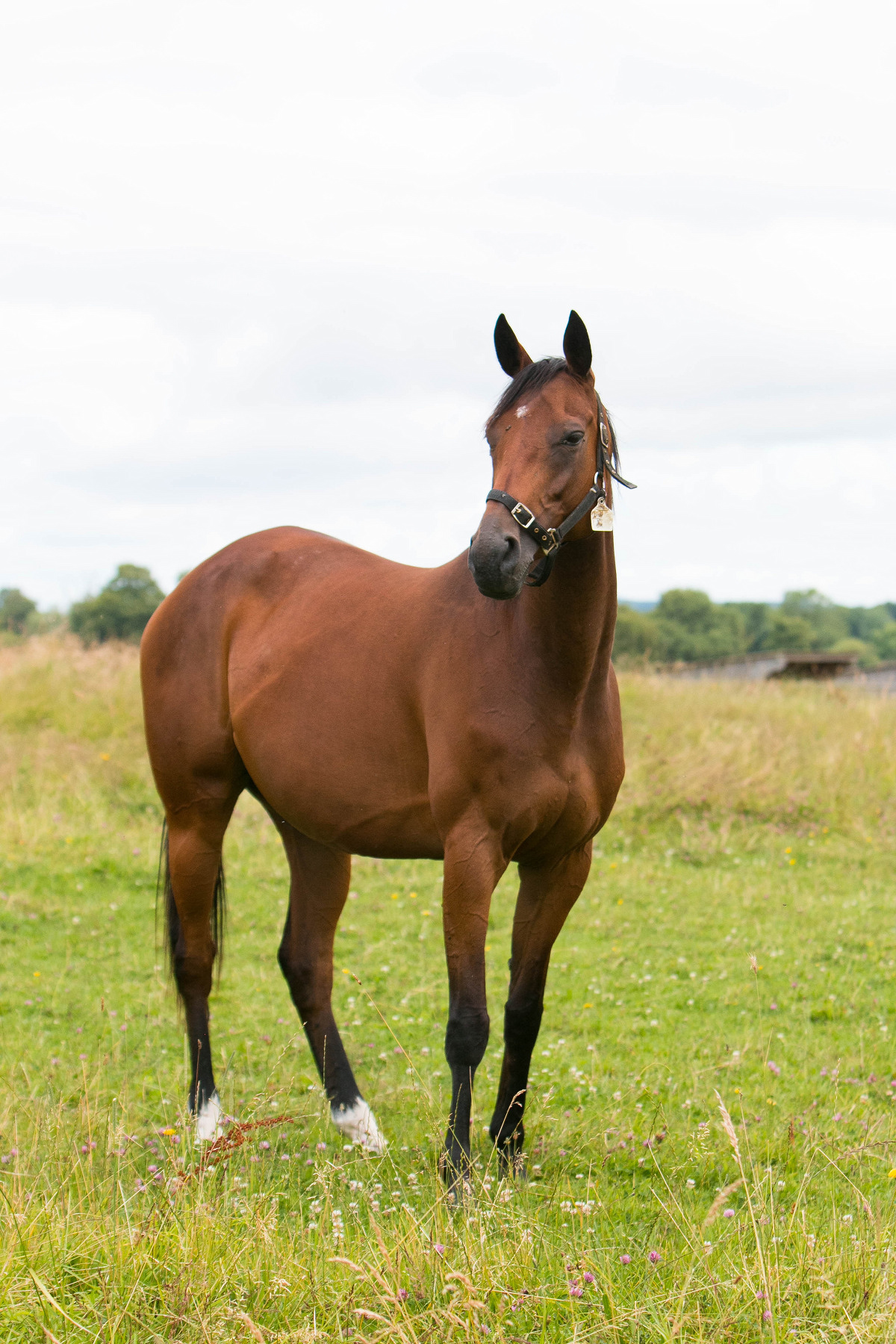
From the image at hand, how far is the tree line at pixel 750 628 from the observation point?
38.9 m

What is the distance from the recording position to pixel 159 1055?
5332 mm

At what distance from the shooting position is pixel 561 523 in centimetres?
331

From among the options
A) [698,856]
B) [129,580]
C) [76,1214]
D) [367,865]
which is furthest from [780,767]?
[129,580]

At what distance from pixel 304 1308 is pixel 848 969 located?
15.7ft

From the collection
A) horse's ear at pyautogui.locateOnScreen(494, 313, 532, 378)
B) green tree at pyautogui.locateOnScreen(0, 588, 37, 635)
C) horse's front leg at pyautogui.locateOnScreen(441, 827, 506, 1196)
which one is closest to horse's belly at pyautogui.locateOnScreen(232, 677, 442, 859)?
horse's front leg at pyautogui.locateOnScreen(441, 827, 506, 1196)

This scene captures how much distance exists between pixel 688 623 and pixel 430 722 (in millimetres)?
41236

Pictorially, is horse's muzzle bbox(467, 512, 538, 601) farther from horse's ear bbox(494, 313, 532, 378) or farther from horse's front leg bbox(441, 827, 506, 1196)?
horse's front leg bbox(441, 827, 506, 1196)

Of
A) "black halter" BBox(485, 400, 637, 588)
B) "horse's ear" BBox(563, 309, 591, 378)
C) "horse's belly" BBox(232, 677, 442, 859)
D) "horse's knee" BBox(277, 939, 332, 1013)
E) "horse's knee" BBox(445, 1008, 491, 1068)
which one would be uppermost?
"horse's ear" BBox(563, 309, 591, 378)

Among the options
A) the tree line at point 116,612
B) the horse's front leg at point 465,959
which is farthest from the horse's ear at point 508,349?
the tree line at point 116,612

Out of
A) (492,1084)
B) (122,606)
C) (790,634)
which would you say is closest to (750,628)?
(790,634)

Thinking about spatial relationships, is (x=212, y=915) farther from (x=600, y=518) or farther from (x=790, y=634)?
(x=790, y=634)

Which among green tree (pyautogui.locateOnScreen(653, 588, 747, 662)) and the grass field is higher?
green tree (pyautogui.locateOnScreen(653, 588, 747, 662))

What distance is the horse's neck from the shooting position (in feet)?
11.6

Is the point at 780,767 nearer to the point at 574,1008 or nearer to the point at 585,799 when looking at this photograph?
the point at 574,1008
